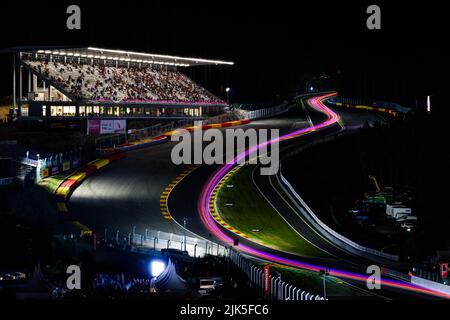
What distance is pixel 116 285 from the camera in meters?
19.0

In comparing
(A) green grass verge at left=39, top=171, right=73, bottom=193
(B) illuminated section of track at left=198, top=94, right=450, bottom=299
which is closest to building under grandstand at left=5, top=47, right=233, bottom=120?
(B) illuminated section of track at left=198, top=94, right=450, bottom=299

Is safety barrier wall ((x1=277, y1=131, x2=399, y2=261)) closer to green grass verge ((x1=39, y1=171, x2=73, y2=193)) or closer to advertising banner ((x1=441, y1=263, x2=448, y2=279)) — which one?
advertising banner ((x1=441, y1=263, x2=448, y2=279))

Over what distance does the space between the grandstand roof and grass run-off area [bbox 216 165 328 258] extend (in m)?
23.1

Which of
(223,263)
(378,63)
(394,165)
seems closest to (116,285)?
(223,263)

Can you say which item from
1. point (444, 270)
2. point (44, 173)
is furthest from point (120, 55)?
point (444, 270)

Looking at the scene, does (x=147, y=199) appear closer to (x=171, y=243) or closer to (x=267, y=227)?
(x=267, y=227)

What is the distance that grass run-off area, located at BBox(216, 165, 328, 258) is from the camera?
31.1 m

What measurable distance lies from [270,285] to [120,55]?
164 ft

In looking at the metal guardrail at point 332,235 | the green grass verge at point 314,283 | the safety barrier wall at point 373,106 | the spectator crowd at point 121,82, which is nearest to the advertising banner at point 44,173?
the metal guardrail at point 332,235

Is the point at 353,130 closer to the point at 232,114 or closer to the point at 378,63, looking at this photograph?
the point at 232,114

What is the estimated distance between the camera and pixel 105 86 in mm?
62719

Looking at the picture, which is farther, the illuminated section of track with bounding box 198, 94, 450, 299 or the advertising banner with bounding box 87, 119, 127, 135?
the advertising banner with bounding box 87, 119, 127, 135

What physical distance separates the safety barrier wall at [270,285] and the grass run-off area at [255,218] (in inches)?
239

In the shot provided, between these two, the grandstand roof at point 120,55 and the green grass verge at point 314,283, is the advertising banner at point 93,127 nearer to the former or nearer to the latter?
the grandstand roof at point 120,55
